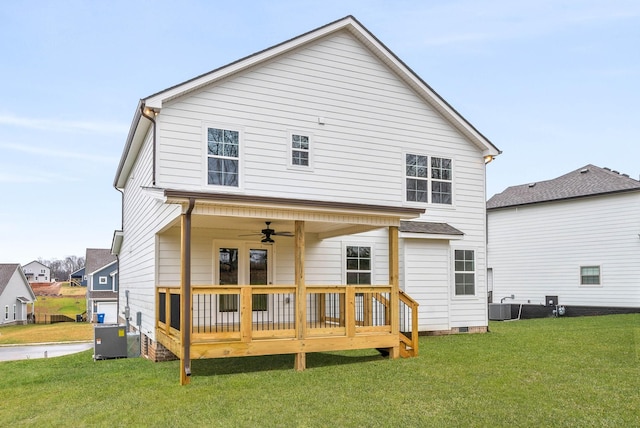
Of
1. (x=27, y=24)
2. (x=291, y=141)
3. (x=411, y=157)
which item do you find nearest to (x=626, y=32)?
(x=411, y=157)

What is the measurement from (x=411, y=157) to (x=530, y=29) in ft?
27.3

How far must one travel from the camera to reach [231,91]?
12.5m

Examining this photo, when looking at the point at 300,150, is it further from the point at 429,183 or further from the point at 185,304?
the point at 185,304

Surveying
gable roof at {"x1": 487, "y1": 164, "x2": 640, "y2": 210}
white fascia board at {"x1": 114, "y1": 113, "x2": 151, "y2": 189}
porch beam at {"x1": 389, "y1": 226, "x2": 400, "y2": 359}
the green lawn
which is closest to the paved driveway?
white fascia board at {"x1": 114, "y1": 113, "x2": 151, "y2": 189}

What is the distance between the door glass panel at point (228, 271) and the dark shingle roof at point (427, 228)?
4.55 m

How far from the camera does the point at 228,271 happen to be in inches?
489

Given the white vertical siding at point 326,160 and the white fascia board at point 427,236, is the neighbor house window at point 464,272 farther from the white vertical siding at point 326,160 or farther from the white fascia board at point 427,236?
the white fascia board at point 427,236

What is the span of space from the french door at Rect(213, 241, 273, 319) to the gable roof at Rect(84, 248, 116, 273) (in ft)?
141

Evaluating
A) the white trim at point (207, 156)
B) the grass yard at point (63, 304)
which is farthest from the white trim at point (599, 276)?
the grass yard at point (63, 304)

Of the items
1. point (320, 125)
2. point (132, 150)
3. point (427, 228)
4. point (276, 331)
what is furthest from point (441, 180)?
point (132, 150)

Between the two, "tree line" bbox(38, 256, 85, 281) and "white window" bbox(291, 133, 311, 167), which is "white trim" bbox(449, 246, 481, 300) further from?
"tree line" bbox(38, 256, 85, 281)

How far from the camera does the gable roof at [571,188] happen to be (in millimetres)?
21516

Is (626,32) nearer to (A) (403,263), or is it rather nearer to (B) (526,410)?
(A) (403,263)

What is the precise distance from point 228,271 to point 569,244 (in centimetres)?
1646
